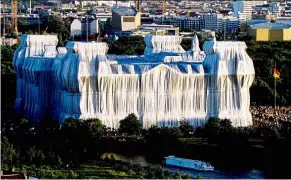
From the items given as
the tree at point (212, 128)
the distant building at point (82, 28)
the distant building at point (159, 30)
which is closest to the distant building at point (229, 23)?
the distant building at point (159, 30)

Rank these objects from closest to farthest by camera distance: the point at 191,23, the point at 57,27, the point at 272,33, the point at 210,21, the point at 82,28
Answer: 1. the point at 272,33
2. the point at 57,27
3. the point at 82,28
4. the point at 210,21
5. the point at 191,23

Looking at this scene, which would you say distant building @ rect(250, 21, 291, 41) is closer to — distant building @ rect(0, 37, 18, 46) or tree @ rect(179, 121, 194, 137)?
distant building @ rect(0, 37, 18, 46)

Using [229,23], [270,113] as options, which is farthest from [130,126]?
[229,23]

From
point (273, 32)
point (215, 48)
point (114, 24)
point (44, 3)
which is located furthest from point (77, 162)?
point (44, 3)

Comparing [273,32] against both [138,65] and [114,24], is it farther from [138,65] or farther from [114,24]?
[138,65]

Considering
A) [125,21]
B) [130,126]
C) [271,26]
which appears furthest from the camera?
[125,21]

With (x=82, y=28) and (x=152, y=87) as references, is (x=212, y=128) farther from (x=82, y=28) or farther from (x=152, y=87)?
(x=82, y=28)
